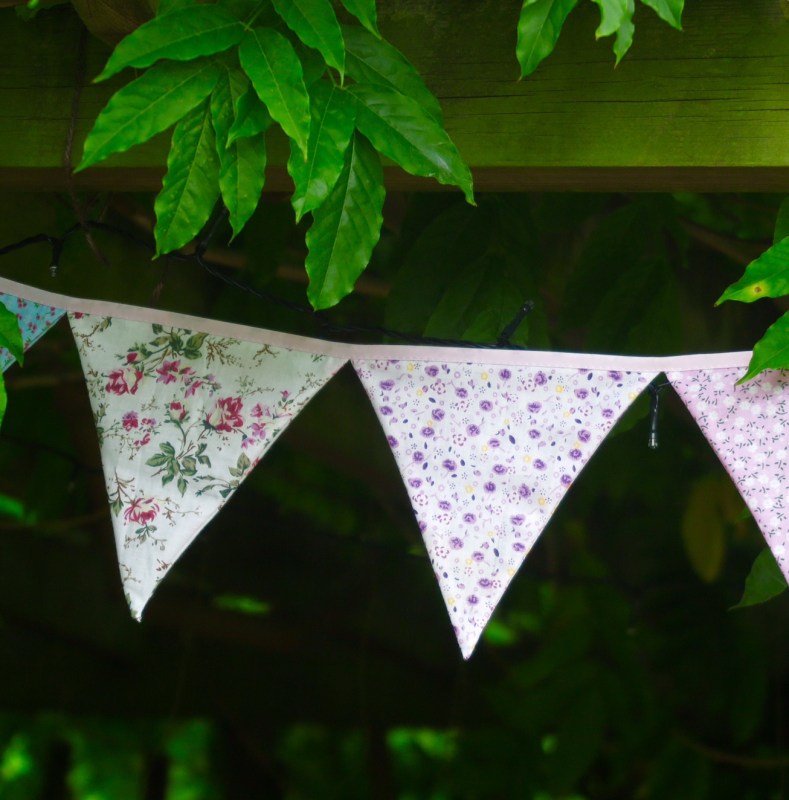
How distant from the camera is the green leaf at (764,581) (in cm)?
97

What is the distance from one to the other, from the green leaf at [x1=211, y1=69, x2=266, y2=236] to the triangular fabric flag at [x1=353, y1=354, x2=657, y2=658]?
0.67 ft

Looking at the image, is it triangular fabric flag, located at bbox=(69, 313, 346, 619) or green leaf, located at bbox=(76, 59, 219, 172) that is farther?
triangular fabric flag, located at bbox=(69, 313, 346, 619)

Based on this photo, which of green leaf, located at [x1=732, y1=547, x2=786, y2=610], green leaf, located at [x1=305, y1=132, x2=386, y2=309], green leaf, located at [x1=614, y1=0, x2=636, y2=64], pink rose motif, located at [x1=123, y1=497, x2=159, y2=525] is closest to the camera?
green leaf, located at [x1=614, y1=0, x2=636, y2=64]

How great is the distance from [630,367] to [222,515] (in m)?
1.51

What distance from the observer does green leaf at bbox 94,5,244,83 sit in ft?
2.22

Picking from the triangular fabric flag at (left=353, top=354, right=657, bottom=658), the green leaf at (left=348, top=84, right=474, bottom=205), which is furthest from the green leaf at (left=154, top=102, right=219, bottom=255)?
the triangular fabric flag at (left=353, top=354, right=657, bottom=658)

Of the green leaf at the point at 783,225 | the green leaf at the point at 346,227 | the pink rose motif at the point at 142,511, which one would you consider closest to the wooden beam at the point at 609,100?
A: the green leaf at the point at 783,225

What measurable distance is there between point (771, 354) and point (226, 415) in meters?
0.45

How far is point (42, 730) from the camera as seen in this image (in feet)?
7.03

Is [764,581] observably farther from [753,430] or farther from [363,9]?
[363,9]

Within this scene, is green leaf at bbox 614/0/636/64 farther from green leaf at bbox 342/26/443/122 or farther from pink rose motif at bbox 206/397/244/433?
pink rose motif at bbox 206/397/244/433

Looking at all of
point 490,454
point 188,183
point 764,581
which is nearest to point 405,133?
point 188,183

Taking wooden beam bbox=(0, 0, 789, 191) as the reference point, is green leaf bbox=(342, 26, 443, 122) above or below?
above

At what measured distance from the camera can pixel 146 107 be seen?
2.30 ft
